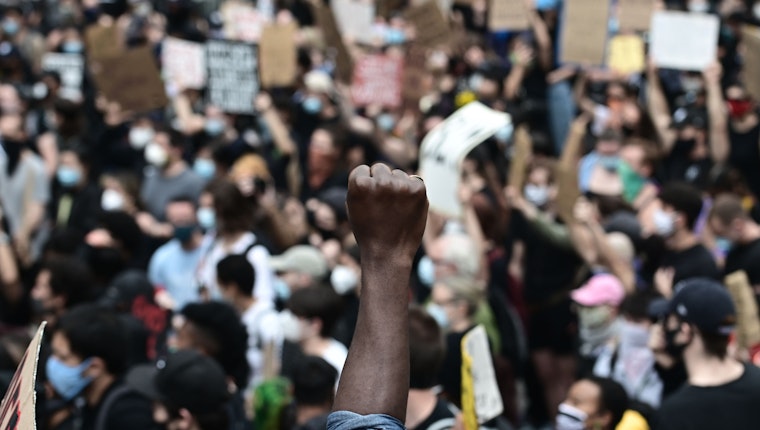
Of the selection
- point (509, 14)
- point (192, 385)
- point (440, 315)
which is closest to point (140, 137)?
point (509, 14)

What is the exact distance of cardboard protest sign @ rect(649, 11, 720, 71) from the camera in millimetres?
10047

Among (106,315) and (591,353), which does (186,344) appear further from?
(591,353)

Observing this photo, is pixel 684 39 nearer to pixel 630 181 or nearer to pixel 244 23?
pixel 630 181

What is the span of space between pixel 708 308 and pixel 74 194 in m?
5.97

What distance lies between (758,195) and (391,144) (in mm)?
2788

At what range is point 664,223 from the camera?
643cm

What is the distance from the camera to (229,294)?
5.96 m

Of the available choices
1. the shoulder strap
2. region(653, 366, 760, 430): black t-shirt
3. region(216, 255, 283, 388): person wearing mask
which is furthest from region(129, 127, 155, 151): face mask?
region(653, 366, 760, 430): black t-shirt

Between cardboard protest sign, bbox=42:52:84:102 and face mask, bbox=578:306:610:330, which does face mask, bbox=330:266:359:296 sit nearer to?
face mask, bbox=578:306:610:330

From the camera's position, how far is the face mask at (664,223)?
251 inches

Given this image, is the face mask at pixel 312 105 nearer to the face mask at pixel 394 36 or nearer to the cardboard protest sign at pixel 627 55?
the face mask at pixel 394 36

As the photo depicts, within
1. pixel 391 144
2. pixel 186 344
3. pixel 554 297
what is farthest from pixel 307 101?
pixel 186 344

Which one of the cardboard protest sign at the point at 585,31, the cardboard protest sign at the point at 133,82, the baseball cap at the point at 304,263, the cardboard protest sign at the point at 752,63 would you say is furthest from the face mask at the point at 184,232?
the cardboard protest sign at the point at 752,63

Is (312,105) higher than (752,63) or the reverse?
the reverse
